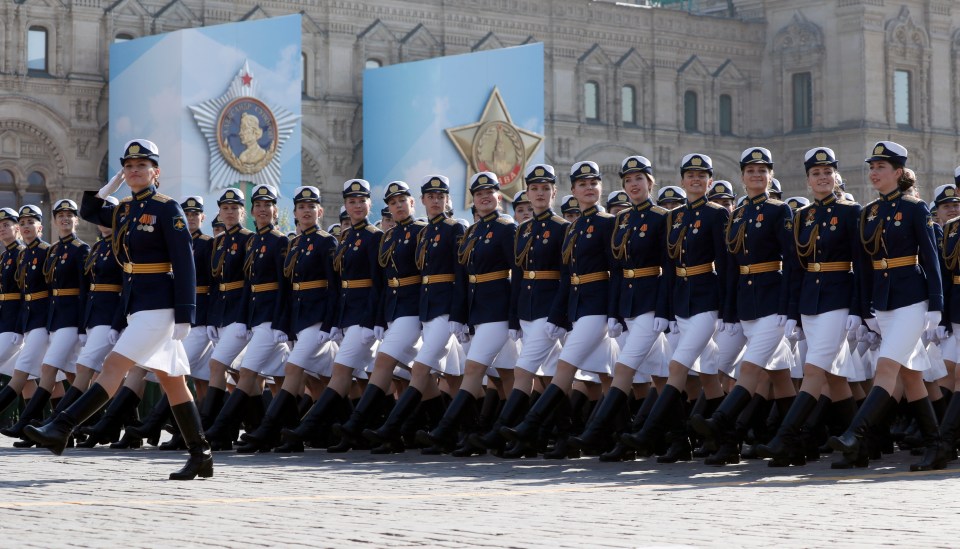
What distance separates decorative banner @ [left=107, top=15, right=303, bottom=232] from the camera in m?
33.2

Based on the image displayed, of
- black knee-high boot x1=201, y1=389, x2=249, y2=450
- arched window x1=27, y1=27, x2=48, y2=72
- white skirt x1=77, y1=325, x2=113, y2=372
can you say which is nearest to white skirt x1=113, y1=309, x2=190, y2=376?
black knee-high boot x1=201, y1=389, x2=249, y2=450

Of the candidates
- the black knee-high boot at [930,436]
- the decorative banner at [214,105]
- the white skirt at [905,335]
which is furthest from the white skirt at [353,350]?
the decorative banner at [214,105]

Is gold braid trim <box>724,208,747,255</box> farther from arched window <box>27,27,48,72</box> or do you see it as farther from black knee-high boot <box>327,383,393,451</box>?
arched window <box>27,27,48,72</box>

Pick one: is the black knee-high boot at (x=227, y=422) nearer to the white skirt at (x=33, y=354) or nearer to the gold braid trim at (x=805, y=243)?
the white skirt at (x=33, y=354)

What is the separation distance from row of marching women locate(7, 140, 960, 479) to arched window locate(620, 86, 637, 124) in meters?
31.5

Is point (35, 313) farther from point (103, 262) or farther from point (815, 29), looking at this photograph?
point (815, 29)

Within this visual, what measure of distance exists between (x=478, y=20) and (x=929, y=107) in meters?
13.4

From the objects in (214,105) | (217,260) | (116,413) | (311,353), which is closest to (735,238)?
(311,353)

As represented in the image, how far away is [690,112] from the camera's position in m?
47.1

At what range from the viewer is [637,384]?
12.3 meters

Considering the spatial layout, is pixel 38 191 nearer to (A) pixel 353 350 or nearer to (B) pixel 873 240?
(A) pixel 353 350

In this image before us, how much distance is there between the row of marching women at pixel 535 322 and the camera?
10039 millimetres

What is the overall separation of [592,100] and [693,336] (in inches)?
1356

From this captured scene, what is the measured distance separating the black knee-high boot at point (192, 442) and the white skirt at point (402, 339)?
280 cm
